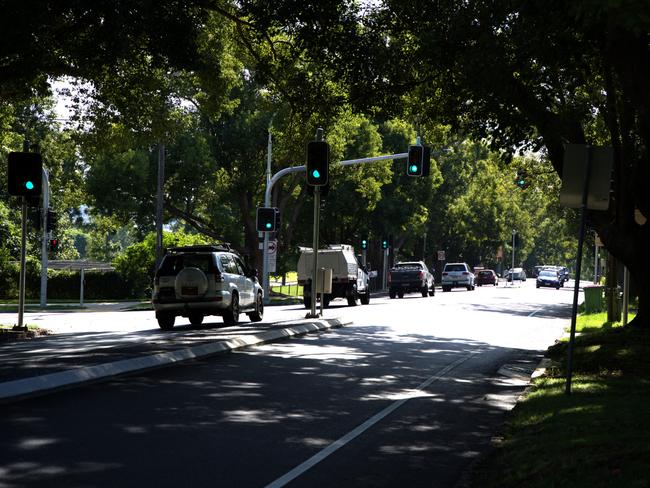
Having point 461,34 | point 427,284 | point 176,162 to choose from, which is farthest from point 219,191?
point 461,34

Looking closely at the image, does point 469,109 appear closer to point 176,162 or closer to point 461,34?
point 461,34

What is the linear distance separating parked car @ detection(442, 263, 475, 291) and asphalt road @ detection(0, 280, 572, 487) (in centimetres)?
5695

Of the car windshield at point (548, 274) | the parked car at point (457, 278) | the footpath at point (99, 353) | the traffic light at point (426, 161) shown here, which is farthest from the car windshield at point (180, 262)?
the car windshield at point (548, 274)

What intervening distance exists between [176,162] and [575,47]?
3844cm

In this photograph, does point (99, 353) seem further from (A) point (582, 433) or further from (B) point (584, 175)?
(A) point (582, 433)

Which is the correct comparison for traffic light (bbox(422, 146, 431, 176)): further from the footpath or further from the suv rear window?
the footpath

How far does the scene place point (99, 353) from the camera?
15.9 metres

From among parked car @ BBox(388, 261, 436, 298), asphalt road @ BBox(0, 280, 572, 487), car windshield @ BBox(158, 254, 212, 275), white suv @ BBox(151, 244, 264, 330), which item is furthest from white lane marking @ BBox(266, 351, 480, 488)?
parked car @ BBox(388, 261, 436, 298)

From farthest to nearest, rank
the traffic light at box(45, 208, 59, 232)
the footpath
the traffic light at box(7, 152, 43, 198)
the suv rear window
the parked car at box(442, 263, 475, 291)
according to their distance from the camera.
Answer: the parked car at box(442, 263, 475, 291) < the traffic light at box(45, 208, 59, 232) < the suv rear window < the traffic light at box(7, 152, 43, 198) < the footpath

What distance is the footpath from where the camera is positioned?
475 inches

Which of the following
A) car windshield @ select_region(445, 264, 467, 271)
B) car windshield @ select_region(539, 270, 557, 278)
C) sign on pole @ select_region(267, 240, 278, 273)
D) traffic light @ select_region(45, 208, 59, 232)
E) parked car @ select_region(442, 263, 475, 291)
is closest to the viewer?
traffic light @ select_region(45, 208, 59, 232)

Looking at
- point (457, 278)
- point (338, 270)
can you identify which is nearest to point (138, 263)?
point (338, 270)

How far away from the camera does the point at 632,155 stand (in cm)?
2114

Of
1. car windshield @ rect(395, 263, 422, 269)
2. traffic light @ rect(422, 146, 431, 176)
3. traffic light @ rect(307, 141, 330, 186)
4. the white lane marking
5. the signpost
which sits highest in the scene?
traffic light @ rect(422, 146, 431, 176)
